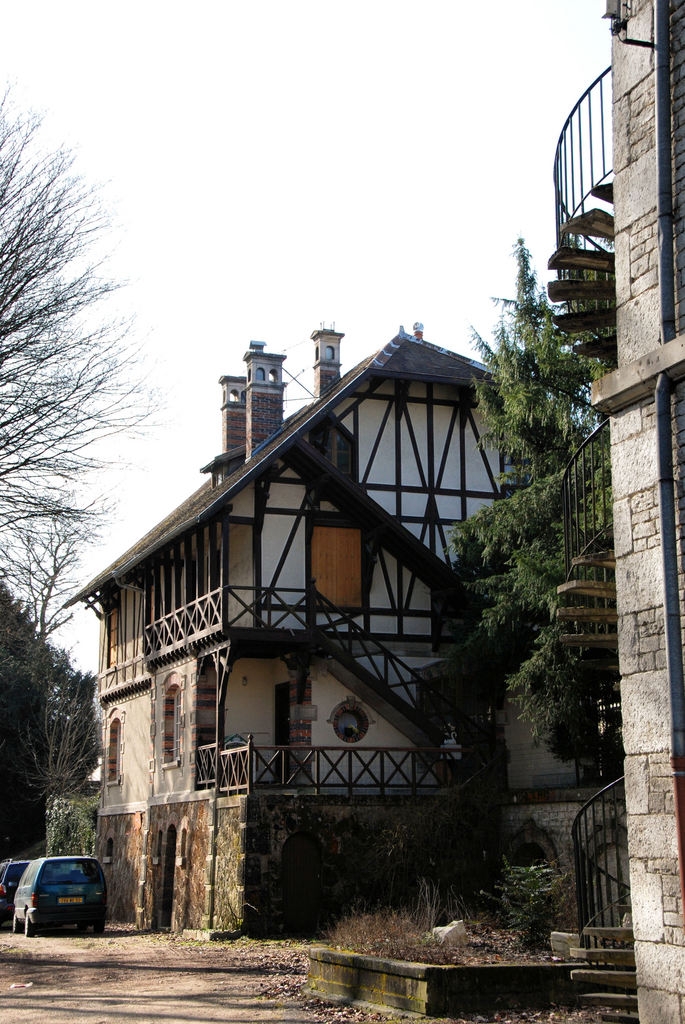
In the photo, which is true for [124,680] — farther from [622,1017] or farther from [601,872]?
[622,1017]

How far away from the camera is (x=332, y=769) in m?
20.5

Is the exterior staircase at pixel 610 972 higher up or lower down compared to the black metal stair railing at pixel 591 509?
lower down

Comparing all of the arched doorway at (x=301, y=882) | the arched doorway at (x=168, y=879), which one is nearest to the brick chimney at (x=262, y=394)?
the arched doorway at (x=168, y=879)

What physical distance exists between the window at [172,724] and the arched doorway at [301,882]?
5.02 meters

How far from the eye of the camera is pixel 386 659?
22828 millimetres

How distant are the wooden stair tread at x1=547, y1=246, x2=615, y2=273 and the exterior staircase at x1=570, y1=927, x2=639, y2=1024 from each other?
214 inches

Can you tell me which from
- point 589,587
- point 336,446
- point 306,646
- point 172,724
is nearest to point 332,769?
point 306,646

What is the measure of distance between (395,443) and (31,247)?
10320 mm

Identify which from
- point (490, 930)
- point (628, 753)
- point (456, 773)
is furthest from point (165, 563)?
point (628, 753)

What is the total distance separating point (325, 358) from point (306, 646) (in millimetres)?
7252

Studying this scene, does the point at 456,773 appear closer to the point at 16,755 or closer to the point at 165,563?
the point at 165,563

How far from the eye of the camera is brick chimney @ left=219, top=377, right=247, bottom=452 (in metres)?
27.6

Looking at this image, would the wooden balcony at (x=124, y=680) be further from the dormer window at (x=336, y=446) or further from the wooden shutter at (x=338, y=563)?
the dormer window at (x=336, y=446)

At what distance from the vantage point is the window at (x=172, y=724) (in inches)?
967
